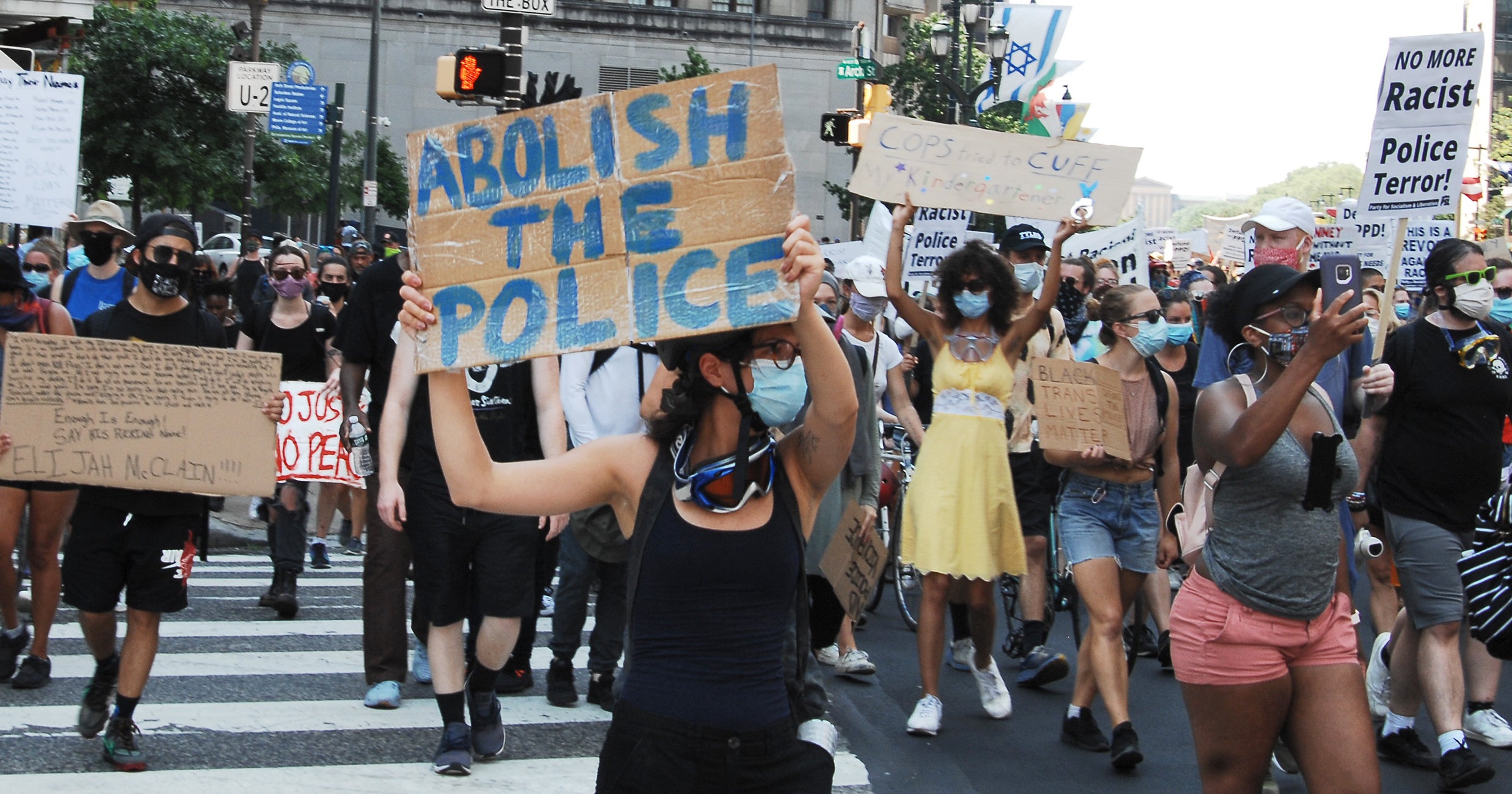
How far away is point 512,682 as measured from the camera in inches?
287

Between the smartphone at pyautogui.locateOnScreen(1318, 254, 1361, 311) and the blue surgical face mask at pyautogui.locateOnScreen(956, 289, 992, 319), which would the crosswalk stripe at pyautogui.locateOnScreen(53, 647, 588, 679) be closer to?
the blue surgical face mask at pyautogui.locateOnScreen(956, 289, 992, 319)

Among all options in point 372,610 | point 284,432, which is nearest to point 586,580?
point 372,610

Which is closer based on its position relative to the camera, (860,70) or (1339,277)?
(1339,277)

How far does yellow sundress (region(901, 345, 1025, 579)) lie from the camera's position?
22.6 ft

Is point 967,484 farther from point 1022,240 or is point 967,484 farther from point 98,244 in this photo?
point 98,244

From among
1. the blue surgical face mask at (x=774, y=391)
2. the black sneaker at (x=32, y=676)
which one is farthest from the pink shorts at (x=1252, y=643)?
the black sneaker at (x=32, y=676)

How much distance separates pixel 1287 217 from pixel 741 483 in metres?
4.91

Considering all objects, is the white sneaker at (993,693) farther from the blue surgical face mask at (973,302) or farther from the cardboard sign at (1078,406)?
the blue surgical face mask at (973,302)

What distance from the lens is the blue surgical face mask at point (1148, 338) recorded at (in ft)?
23.3

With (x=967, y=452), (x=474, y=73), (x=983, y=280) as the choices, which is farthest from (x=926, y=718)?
(x=474, y=73)

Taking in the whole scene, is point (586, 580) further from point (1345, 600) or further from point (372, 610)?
point (1345, 600)

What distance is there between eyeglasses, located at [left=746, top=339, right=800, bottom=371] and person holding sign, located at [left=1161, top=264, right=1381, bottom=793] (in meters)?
1.50

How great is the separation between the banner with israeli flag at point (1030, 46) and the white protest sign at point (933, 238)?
58.7 ft

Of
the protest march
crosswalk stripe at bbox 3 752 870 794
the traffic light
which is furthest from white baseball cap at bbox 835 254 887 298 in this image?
the traffic light
